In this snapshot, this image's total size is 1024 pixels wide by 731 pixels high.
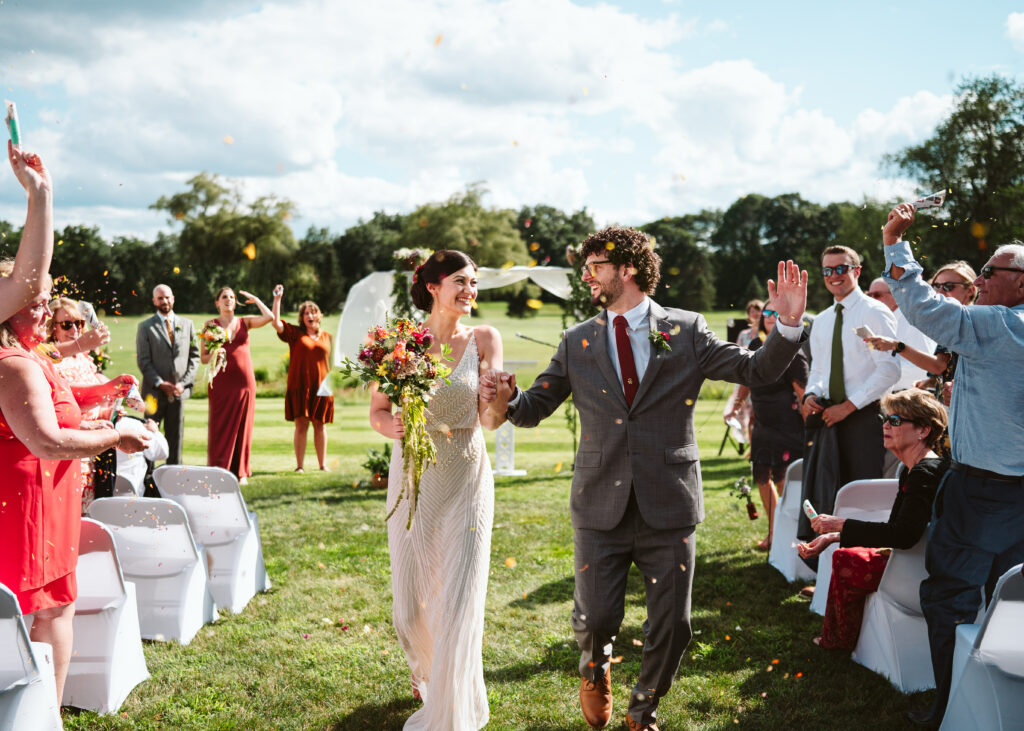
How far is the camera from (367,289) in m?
16.5

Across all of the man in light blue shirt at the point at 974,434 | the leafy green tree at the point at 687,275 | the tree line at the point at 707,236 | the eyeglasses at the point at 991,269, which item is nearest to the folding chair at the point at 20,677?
the man in light blue shirt at the point at 974,434

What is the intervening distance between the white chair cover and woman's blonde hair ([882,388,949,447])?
193 cm

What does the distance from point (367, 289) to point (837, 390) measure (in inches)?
485

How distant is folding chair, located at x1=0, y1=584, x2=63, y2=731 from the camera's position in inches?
112

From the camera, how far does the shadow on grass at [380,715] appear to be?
3.97m

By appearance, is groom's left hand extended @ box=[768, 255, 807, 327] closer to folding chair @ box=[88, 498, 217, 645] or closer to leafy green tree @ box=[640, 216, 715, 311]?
folding chair @ box=[88, 498, 217, 645]

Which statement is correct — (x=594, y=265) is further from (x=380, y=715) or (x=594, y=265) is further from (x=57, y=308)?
(x=57, y=308)

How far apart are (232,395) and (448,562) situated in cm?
717

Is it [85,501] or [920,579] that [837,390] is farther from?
[85,501]

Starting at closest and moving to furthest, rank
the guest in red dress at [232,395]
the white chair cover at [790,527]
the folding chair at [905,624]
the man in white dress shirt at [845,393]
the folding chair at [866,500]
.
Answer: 1. the folding chair at [905,624]
2. the folding chair at [866,500]
3. the man in white dress shirt at [845,393]
4. the white chair cover at [790,527]
5. the guest in red dress at [232,395]

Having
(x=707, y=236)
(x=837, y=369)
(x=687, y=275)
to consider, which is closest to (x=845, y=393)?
(x=837, y=369)

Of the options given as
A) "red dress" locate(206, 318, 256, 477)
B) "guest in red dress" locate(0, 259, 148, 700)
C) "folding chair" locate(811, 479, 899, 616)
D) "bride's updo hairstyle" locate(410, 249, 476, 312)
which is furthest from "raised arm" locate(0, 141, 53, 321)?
"red dress" locate(206, 318, 256, 477)

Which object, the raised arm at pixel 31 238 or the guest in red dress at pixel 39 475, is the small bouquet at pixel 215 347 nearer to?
the guest in red dress at pixel 39 475

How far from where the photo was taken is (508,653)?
16.1ft
